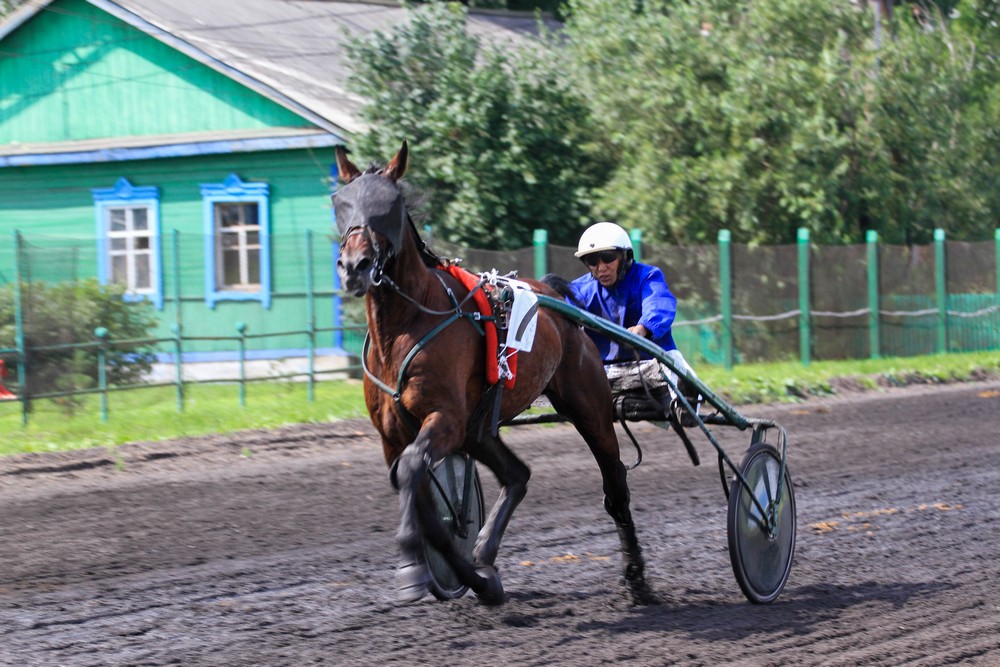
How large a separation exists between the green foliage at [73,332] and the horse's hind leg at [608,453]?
7.43 m

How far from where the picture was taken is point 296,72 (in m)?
19.8

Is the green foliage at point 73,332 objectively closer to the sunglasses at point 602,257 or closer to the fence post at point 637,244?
the fence post at point 637,244

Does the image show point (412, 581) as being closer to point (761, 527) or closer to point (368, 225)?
point (368, 225)

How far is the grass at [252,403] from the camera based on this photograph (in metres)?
11.6

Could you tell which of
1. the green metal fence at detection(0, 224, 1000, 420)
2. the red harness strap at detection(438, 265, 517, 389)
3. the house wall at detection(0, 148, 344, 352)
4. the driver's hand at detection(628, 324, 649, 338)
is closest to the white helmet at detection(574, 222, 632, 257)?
the driver's hand at detection(628, 324, 649, 338)

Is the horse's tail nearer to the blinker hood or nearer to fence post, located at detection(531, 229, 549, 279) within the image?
the blinker hood

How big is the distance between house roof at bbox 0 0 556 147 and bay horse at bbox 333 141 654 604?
12.4 m

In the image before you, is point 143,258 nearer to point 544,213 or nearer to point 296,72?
point 296,72

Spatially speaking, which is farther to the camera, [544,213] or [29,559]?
[544,213]

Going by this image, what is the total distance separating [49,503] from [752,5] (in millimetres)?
14734

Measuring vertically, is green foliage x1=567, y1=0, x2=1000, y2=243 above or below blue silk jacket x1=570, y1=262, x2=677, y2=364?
above

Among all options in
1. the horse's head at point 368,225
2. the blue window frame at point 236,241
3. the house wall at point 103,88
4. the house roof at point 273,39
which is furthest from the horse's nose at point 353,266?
the house wall at point 103,88

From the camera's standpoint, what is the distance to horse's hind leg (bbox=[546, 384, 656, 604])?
6023mm

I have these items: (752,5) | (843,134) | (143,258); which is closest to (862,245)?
(843,134)
